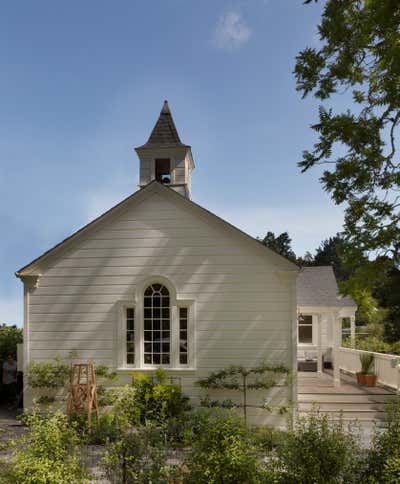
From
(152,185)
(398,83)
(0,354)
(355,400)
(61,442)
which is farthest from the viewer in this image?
(0,354)

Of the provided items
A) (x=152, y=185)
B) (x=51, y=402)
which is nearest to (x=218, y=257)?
(x=152, y=185)

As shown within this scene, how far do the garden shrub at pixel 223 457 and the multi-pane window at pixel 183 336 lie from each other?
6.15 metres

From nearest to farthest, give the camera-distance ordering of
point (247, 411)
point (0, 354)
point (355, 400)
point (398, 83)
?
1. point (398, 83)
2. point (247, 411)
3. point (355, 400)
4. point (0, 354)

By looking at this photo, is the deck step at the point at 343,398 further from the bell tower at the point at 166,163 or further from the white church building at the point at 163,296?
the bell tower at the point at 166,163

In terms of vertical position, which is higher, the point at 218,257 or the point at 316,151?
the point at 316,151

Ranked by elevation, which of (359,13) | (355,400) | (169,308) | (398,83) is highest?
(359,13)

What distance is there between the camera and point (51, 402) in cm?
1184

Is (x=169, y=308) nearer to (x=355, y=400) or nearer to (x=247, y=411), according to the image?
(x=247, y=411)

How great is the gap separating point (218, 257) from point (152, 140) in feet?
23.1

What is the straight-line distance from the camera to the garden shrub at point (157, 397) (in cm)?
1073

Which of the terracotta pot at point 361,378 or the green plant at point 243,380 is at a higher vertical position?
the green plant at point 243,380

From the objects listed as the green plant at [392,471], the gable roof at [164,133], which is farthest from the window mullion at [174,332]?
the gable roof at [164,133]

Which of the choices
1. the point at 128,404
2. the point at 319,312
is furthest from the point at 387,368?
the point at 128,404

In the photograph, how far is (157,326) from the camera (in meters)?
12.0
